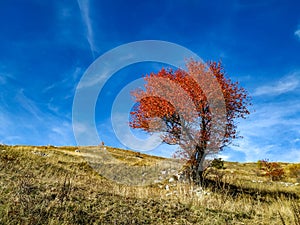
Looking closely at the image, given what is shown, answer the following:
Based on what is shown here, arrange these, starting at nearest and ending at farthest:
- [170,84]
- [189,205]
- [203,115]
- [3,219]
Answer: [3,219] < [189,205] < [203,115] < [170,84]

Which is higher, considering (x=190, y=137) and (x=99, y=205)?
(x=190, y=137)

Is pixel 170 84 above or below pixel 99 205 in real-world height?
above

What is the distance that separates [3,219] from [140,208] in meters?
3.57

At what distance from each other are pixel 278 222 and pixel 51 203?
6549mm

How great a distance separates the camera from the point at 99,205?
727cm

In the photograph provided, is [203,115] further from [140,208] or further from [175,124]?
[140,208]

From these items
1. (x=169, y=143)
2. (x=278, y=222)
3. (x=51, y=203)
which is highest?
(x=169, y=143)

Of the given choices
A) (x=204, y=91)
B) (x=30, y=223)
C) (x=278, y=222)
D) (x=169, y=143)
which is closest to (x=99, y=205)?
(x=30, y=223)

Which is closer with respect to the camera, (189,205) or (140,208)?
(140,208)

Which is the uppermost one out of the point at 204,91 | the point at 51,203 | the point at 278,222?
the point at 204,91

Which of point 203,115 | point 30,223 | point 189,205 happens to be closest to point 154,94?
point 203,115

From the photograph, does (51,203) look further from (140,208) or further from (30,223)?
(140,208)

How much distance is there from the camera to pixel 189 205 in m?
8.34

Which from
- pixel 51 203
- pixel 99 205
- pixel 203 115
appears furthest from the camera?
pixel 203 115
